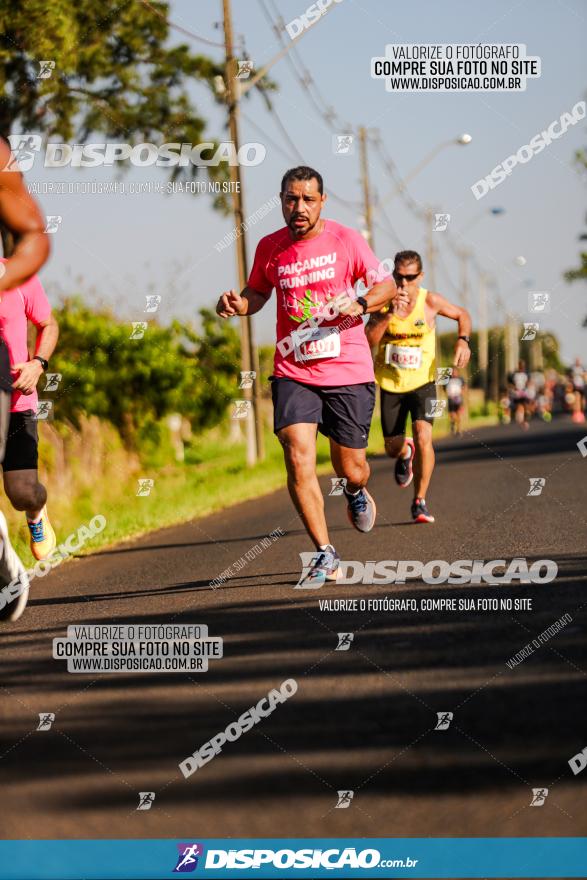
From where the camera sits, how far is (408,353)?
8.53 m

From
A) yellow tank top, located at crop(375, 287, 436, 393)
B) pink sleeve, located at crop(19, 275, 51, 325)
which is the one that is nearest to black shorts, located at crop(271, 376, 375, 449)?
pink sleeve, located at crop(19, 275, 51, 325)

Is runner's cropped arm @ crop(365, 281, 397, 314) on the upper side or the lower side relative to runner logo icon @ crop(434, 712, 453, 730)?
upper

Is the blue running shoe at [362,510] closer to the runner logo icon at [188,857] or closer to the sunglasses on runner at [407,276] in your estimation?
the sunglasses on runner at [407,276]

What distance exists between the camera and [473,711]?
3.71 m

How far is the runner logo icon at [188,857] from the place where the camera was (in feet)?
8.85

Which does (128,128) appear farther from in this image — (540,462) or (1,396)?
(1,396)

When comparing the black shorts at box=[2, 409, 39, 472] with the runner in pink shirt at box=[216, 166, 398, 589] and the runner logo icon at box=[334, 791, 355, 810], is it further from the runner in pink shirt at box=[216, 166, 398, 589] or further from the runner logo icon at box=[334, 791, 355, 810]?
the runner logo icon at box=[334, 791, 355, 810]

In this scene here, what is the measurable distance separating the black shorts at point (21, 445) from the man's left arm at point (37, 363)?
0.25 meters

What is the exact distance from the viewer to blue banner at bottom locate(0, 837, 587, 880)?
8.64 ft

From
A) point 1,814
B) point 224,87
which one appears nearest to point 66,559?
point 1,814

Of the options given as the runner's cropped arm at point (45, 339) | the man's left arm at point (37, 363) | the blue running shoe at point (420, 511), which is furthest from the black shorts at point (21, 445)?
the blue running shoe at point (420, 511)

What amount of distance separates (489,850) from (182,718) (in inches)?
55.5

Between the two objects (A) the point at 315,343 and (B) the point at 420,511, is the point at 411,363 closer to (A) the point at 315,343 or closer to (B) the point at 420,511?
(B) the point at 420,511

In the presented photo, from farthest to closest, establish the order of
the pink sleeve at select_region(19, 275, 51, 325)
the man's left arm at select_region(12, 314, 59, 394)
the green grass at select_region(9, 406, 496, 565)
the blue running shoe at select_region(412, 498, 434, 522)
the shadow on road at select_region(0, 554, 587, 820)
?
the green grass at select_region(9, 406, 496, 565) < the blue running shoe at select_region(412, 498, 434, 522) < the pink sleeve at select_region(19, 275, 51, 325) < the man's left arm at select_region(12, 314, 59, 394) < the shadow on road at select_region(0, 554, 587, 820)
